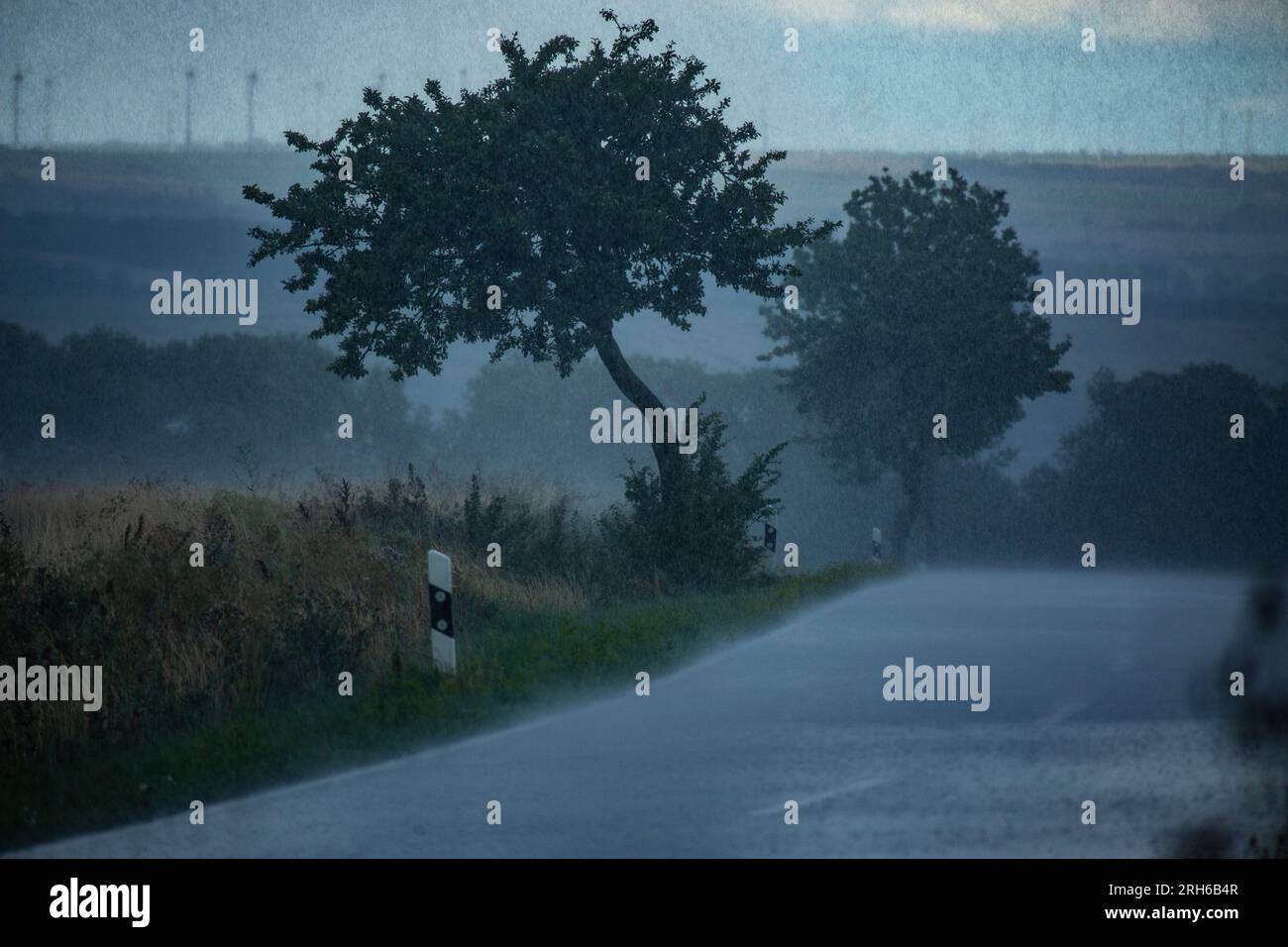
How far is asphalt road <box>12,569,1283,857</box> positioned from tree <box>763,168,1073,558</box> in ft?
167

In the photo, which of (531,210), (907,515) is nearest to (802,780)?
(531,210)

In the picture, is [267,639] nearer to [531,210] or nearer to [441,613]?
[441,613]

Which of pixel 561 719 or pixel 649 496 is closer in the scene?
pixel 561 719

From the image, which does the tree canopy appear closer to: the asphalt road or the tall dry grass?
the tall dry grass

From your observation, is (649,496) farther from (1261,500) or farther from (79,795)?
(1261,500)

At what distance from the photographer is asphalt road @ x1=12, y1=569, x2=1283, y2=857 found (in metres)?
8.79

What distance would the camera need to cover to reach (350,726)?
40.2ft

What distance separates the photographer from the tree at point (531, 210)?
2961cm
